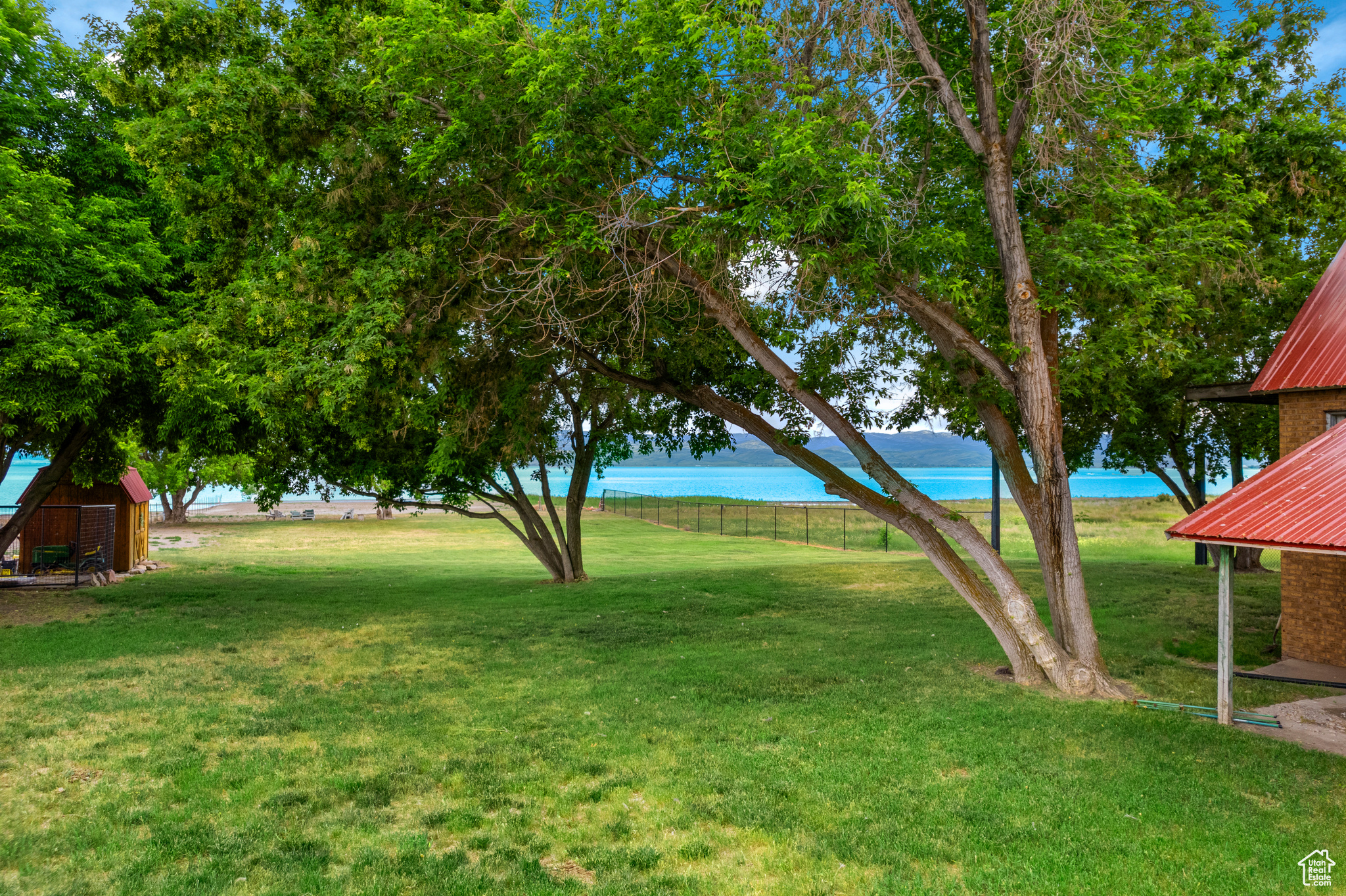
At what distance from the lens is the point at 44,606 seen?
16641 millimetres

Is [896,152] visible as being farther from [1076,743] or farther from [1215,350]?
[1215,350]

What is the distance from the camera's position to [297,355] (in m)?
10.0

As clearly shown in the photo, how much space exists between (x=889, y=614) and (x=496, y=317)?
972 cm

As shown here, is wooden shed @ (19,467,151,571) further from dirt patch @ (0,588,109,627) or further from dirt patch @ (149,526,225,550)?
dirt patch @ (149,526,225,550)

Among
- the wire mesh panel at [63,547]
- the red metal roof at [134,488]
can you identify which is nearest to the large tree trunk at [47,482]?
the wire mesh panel at [63,547]

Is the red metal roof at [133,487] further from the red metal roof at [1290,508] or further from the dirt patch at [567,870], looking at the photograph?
the red metal roof at [1290,508]

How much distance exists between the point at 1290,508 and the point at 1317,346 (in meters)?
5.96

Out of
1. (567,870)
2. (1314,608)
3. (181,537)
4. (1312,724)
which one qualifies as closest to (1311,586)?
(1314,608)

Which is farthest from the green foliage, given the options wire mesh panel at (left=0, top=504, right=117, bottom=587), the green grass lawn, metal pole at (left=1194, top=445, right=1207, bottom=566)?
metal pole at (left=1194, top=445, right=1207, bottom=566)

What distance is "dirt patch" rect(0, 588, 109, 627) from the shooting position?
1523 cm

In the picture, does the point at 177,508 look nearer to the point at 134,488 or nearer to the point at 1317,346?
the point at 134,488

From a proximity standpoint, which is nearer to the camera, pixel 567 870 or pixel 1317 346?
pixel 567 870

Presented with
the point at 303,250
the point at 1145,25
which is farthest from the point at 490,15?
the point at 1145,25

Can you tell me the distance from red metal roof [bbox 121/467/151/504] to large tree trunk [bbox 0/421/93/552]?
5.22 metres
